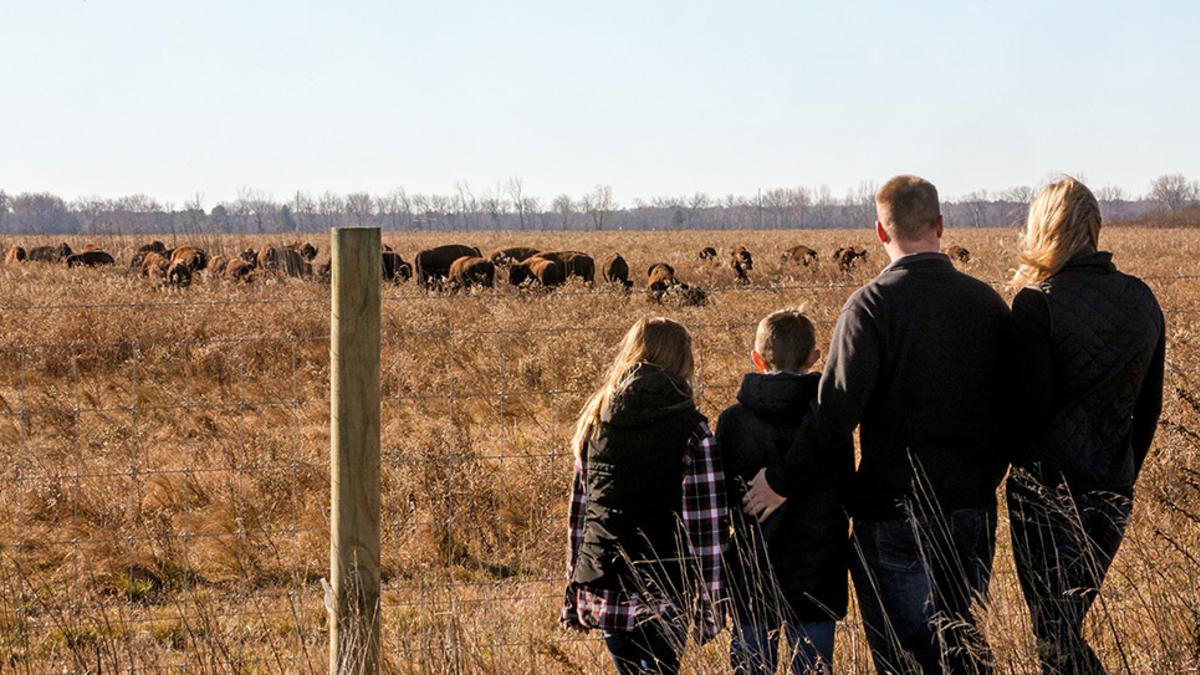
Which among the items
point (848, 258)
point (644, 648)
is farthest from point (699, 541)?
point (848, 258)

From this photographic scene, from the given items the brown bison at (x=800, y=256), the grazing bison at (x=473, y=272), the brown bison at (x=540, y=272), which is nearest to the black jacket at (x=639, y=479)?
the brown bison at (x=540, y=272)

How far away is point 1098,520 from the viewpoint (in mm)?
3721

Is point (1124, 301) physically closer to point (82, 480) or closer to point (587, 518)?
point (587, 518)

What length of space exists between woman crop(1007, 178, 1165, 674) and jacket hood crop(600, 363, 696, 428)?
1139 millimetres

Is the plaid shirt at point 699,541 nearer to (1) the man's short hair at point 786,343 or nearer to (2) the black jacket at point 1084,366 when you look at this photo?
(1) the man's short hair at point 786,343

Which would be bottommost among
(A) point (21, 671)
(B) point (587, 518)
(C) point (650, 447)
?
(A) point (21, 671)

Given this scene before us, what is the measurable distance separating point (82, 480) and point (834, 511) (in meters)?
6.15

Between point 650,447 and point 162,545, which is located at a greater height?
point 650,447

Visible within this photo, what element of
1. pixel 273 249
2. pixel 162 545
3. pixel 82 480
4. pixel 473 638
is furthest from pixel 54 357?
pixel 273 249

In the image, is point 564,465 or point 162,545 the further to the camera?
point 564,465

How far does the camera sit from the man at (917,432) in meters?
3.59

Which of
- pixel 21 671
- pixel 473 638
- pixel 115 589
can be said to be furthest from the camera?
pixel 115 589

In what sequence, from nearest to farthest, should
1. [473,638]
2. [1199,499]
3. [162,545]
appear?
[473,638], [1199,499], [162,545]

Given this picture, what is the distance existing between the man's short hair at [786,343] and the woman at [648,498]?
264 mm
